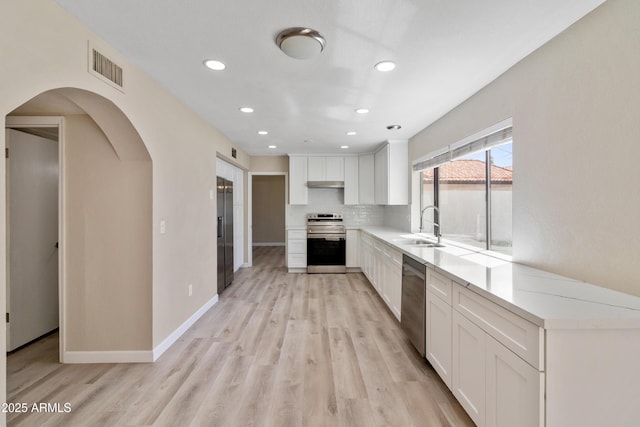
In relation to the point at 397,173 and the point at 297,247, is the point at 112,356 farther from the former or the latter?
the point at 397,173

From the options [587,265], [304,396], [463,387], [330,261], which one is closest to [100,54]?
[304,396]

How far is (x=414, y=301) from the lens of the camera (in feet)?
8.22

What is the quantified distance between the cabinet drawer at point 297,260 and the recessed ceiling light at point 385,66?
13.3ft

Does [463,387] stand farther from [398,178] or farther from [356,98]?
[398,178]

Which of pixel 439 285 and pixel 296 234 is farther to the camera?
pixel 296 234

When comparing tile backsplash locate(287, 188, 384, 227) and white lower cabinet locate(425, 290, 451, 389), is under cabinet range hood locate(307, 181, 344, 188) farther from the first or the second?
white lower cabinet locate(425, 290, 451, 389)

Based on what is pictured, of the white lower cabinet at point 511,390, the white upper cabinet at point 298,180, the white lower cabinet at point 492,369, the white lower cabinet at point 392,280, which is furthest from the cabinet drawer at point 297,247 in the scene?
the white lower cabinet at point 511,390

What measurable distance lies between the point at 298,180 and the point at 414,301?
367cm

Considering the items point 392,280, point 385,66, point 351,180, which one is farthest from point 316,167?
point 385,66

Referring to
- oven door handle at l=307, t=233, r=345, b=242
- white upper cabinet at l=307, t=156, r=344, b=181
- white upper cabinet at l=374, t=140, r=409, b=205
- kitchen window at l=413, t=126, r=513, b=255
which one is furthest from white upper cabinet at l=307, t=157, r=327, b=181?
kitchen window at l=413, t=126, r=513, b=255

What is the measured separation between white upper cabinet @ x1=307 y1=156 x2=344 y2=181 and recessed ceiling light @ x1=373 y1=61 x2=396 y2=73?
11.3ft

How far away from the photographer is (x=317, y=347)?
8.71ft

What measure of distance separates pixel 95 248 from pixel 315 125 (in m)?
2.66

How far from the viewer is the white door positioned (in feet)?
8.39
